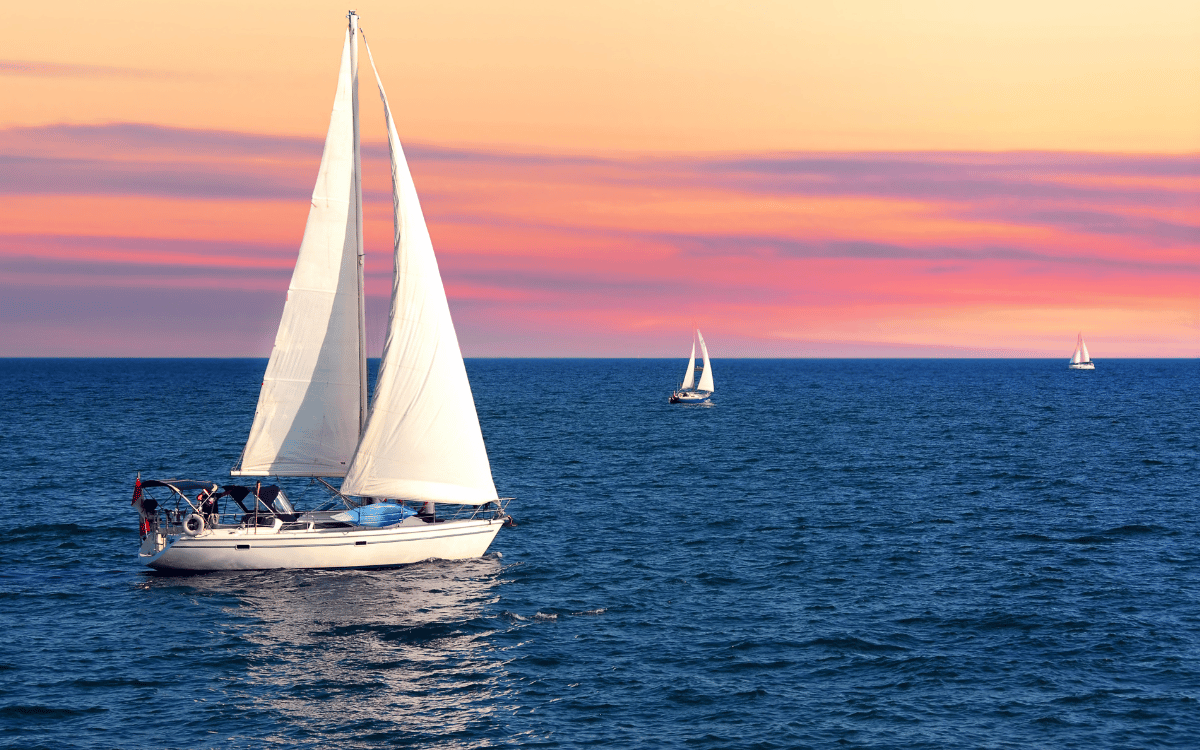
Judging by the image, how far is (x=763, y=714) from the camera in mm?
26594

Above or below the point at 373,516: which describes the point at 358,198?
above

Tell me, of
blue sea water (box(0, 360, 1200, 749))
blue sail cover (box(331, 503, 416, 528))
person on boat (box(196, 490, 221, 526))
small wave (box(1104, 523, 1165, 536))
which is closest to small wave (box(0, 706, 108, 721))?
blue sea water (box(0, 360, 1200, 749))

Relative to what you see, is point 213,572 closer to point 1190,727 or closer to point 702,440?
point 1190,727

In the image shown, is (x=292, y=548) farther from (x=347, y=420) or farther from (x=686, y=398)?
(x=686, y=398)

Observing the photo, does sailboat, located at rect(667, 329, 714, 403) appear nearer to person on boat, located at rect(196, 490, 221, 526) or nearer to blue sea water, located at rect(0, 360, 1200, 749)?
blue sea water, located at rect(0, 360, 1200, 749)

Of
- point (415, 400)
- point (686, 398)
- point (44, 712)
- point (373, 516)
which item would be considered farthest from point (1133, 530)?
point (686, 398)

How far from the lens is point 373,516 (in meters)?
39.2

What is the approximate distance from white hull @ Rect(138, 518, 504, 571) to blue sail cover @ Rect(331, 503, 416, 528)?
0.42 meters

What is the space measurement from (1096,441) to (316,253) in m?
86.5

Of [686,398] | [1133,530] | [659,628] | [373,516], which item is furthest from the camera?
[686,398]

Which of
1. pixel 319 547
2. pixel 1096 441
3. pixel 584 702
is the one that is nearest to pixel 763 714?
pixel 584 702

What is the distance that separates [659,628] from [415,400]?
13335mm

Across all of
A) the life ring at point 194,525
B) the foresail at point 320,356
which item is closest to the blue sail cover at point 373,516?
the foresail at point 320,356

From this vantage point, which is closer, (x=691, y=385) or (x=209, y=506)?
(x=209, y=506)
